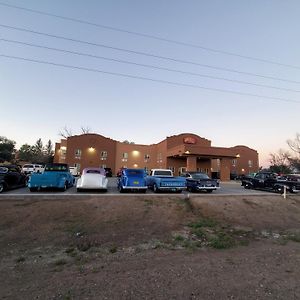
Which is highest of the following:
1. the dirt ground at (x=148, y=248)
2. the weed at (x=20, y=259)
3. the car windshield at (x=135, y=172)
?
the car windshield at (x=135, y=172)

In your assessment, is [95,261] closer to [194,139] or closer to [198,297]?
[198,297]

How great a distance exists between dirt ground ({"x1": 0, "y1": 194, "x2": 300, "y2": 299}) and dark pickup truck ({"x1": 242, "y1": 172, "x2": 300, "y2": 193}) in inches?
273

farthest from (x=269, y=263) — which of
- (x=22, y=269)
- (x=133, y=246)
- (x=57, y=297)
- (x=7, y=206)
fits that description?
(x=7, y=206)

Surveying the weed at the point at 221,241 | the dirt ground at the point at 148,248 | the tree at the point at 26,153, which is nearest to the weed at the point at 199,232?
the dirt ground at the point at 148,248

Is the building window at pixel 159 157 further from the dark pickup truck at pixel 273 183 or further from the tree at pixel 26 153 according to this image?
the tree at pixel 26 153

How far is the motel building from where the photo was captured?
45.2 m

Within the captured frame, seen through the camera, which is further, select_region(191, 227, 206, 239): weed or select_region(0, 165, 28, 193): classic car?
select_region(0, 165, 28, 193): classic car

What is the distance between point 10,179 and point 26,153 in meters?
88.4

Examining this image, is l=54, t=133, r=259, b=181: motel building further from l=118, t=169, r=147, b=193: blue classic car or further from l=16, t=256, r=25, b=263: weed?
l=16, t=256, r=25, b=263: weed

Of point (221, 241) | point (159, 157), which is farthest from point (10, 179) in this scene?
point (159, 157)

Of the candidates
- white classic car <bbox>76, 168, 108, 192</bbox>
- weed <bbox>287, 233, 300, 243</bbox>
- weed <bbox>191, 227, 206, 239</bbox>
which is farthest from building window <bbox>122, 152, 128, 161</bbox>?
weed <bbox>287, 233, 300, 243</bbox>

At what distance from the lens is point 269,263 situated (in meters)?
8.73

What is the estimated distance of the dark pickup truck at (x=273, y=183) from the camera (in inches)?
962

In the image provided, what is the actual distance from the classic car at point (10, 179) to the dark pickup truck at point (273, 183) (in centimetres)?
2002
